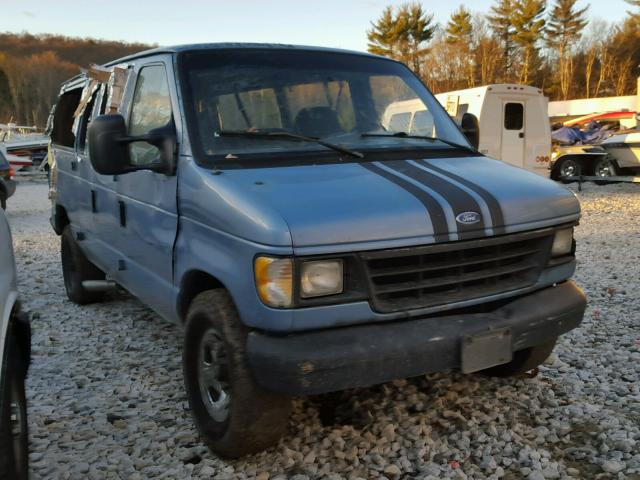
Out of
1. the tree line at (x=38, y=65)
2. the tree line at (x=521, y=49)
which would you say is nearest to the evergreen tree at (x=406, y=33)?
the tree line at (x=521, y=49)

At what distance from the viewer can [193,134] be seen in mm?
3289

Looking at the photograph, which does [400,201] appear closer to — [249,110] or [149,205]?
[249,110]

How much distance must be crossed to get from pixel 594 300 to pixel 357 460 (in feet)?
12.4

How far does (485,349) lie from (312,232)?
1028 mm

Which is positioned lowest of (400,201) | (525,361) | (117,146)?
(525,361)

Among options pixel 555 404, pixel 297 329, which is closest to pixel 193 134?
pixel 297 329

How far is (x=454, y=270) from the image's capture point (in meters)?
2.96

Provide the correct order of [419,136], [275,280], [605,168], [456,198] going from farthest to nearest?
[605,168]
[419,136]
[456,198]
[275,280]

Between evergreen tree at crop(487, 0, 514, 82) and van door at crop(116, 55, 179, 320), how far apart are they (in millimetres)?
57087

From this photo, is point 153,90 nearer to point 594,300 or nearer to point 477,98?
point 594,300

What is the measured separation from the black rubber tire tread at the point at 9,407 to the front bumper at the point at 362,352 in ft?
3.14

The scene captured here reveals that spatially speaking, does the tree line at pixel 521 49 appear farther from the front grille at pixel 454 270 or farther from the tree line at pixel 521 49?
the front grille at pixel 454 270

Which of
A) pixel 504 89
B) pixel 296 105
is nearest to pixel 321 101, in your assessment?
pixel 296 105

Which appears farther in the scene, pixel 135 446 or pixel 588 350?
pixel 588 350
